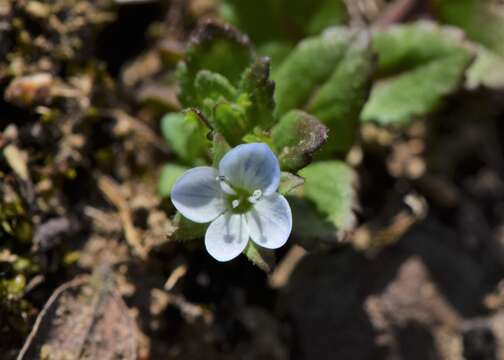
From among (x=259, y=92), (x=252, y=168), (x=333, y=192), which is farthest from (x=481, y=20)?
(x=252, y=168)

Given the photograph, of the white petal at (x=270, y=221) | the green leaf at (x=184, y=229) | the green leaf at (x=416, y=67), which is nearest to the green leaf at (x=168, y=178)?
the green leaf at (x=184, y=229)

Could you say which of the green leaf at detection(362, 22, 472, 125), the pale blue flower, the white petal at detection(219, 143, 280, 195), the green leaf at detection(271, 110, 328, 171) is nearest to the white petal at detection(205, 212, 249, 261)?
the pale blue flower

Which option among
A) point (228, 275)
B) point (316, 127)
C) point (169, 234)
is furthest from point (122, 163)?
point (316, 127)

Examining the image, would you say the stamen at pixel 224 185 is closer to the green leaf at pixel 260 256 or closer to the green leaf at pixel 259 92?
the green leaf at pixel 260 256

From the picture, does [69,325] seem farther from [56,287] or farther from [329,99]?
[329,99]

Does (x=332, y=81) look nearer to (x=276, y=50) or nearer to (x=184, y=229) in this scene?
(x=276, y=50)
